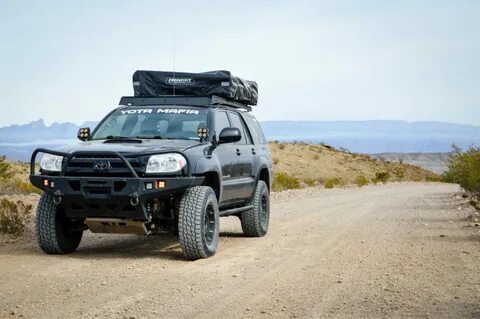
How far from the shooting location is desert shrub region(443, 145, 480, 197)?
15945 mm

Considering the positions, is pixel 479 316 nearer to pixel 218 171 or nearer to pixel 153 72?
pixel 218 171

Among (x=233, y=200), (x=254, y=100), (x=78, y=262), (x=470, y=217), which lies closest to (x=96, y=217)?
(x=78, y=262)

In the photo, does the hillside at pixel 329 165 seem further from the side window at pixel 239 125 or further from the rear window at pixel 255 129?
the side window at pixel 239 125

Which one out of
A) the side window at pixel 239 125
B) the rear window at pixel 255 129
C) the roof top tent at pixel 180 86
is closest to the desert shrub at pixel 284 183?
the rear window at pixel 255 129

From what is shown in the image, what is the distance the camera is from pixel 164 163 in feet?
28.7

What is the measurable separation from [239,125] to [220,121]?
116cm

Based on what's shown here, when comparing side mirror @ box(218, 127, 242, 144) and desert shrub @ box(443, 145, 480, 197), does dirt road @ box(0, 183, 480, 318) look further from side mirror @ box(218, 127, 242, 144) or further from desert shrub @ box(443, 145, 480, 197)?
desert shrub @ box(443, 145, 480, 197)

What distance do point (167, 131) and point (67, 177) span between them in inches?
67.2

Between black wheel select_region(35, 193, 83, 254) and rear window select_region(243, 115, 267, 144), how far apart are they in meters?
3.73

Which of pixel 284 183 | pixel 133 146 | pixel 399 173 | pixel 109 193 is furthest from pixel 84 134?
pixel 399 173

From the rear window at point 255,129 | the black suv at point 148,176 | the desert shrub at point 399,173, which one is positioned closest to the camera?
the black suv at point 148,176

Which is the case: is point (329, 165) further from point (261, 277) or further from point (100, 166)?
point (261, 277)

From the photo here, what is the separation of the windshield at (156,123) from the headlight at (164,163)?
3.57ft

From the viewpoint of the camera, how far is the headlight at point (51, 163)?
9016 millimetres
